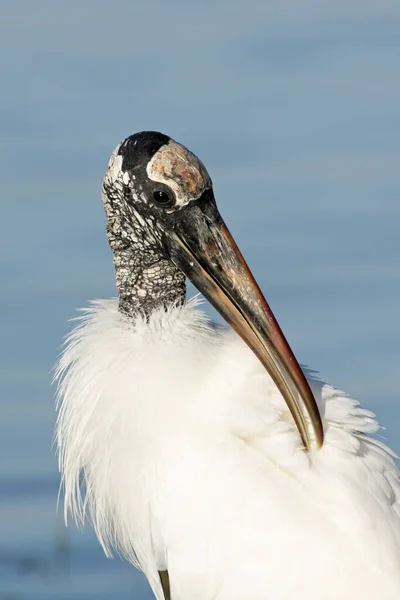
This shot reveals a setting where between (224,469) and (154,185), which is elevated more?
(154,185)

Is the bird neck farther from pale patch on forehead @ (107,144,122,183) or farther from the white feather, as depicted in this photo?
pale patch on forehead @ (107,144,122,183)

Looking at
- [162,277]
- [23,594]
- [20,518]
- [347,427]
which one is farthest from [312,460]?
[20,518]

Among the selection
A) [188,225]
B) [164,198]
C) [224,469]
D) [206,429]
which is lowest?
[224,469]

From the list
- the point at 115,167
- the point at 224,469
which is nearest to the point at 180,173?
the point at 115,167

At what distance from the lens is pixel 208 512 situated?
826 cm

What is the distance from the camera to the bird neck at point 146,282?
28.3 ft

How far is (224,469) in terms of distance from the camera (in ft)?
27.1

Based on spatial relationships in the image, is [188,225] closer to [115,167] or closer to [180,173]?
[180,173]

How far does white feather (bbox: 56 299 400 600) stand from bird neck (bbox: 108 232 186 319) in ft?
0.18

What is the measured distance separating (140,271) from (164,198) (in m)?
0.37

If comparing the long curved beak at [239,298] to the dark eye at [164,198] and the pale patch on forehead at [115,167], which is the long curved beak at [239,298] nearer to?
the dark eye at [164,198]

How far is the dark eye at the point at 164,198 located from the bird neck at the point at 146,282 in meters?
0.24

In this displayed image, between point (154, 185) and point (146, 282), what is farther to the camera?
point (146, 282)

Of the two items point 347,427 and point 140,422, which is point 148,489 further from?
point 347,427
